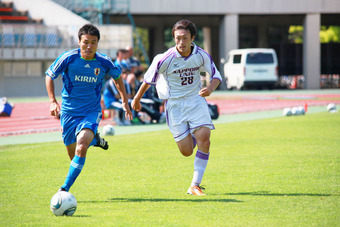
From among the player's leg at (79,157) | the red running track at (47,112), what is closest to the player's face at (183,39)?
the player's leg at (79,157)

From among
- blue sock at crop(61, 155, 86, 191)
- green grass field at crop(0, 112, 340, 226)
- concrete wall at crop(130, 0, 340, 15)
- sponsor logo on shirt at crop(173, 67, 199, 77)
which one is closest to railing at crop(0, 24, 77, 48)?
concrete wall at crop(130, 0, 340, 15)

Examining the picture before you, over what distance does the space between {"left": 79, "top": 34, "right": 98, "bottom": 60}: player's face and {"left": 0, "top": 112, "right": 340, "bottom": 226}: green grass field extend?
5.54ft

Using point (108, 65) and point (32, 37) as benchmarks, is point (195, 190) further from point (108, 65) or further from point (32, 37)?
point (32, 37)

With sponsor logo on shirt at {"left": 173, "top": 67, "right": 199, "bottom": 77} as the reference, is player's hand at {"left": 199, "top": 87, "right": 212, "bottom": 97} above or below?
below

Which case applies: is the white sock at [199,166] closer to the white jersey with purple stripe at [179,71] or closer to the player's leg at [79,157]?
the white jersey with purple stripe at [179,71]

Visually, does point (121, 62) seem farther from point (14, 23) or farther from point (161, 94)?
point (14, 23)

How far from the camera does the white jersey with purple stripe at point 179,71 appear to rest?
7.16 metres

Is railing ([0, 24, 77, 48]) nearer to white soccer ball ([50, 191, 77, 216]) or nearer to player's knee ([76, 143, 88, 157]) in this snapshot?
player's knee ([76, 143, 88, 157])

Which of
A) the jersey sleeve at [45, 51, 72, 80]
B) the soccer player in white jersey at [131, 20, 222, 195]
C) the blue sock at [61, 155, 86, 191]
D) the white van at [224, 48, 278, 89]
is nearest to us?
the blue sock at [61, 155, 86, 191]

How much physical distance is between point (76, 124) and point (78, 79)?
54cm

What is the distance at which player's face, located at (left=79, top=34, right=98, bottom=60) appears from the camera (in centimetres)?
690

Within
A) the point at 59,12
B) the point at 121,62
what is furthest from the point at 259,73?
the point at 121,62

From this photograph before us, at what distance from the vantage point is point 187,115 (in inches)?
285

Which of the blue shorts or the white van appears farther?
the white van
